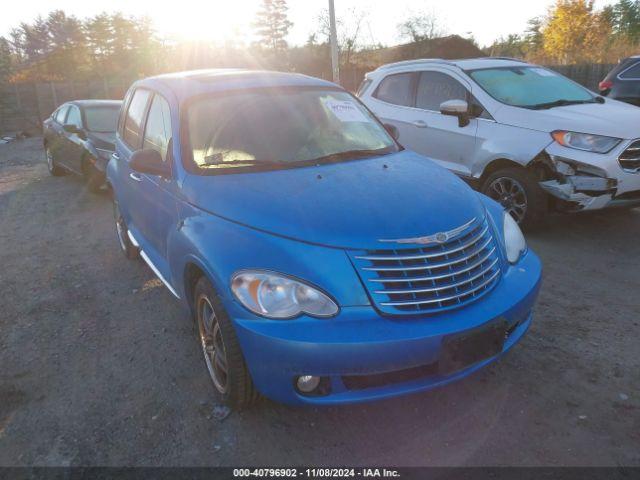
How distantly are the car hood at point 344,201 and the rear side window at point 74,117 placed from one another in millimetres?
6698

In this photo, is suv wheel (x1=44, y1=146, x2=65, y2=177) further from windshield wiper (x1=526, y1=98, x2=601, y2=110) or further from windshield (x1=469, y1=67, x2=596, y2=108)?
windshield wiper (x1=526, y1=98, x2=601, y2=110)

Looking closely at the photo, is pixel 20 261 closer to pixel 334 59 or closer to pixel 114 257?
pixel 114 257

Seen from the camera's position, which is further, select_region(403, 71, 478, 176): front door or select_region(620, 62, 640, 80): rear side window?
select_region(620, 62, 640, 80): rear side window

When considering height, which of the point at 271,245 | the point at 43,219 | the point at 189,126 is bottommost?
the point at 43,219

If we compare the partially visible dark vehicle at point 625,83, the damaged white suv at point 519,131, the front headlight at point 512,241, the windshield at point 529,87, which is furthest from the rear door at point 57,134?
the partially visible dark vehicle at point 625,83

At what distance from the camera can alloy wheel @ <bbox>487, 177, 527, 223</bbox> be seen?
5.00 m

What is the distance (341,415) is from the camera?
262 centimetres

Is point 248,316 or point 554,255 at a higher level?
point 248,316

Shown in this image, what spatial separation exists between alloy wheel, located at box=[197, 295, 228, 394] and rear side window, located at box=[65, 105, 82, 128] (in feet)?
22.6

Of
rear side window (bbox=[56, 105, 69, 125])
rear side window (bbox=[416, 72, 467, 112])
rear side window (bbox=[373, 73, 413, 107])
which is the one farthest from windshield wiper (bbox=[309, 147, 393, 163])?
rear side window (bbox=[56, 105, 69, 125])

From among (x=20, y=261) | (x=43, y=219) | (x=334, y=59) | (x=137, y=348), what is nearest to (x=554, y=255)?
(x=137, y=348)

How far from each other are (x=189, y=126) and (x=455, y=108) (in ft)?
10.2

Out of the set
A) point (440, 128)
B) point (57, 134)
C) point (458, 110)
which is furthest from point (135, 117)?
point (57, 134)

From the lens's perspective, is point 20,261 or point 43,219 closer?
point 20,261
